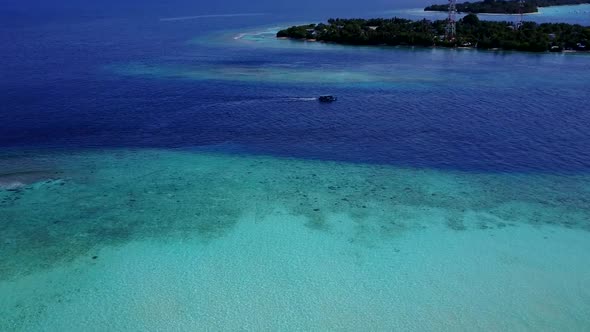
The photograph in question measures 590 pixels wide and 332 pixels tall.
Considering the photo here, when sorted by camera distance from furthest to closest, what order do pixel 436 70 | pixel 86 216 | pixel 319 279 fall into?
pixel 436 70
pixel 86 216
pixel 319 279

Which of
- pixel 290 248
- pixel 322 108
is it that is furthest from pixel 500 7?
pixel 290 248

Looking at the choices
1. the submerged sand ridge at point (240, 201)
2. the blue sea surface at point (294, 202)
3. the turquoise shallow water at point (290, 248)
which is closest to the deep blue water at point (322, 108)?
the blue sea surface at point (294, 202)

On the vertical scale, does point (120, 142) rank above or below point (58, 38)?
below

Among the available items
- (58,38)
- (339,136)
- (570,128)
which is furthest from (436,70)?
(58,38)

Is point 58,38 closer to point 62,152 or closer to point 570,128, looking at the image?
point 62,152

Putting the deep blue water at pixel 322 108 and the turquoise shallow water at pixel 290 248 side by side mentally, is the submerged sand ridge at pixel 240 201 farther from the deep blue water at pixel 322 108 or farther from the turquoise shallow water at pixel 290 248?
the deep blue water at pixel 322 108

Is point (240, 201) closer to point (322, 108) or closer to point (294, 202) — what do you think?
point (294, 202)

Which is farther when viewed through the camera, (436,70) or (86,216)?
(436,70)
